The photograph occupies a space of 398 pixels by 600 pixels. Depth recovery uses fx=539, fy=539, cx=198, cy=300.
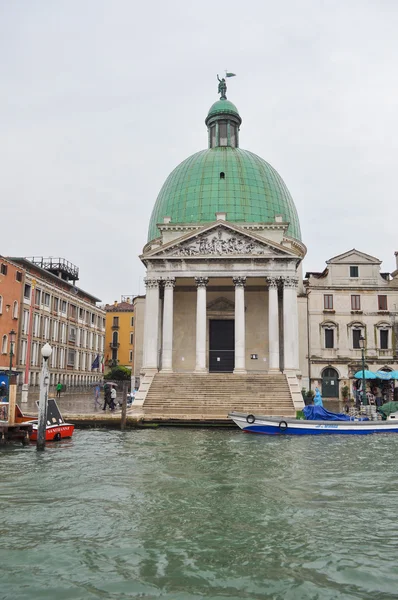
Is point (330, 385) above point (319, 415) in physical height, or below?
above

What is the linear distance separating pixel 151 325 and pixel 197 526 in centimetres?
2636

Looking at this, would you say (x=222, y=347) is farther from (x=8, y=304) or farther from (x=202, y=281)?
(x=8, y=304)

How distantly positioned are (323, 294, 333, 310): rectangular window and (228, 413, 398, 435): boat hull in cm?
1821

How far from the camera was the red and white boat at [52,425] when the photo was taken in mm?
19125

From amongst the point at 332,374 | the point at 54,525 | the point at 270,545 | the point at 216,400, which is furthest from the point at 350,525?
the point at 332,374

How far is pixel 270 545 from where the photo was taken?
785cm

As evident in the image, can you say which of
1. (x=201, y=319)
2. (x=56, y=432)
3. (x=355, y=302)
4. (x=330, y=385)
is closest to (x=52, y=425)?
(x=56, y=432)

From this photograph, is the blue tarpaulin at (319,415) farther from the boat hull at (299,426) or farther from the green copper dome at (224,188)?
the green copper dome at (224,188)

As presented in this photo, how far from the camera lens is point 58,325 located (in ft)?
177

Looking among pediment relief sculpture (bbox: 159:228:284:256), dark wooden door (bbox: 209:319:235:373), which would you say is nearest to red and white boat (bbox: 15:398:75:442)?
pediment relief sculpture (bbox: 159:228:284:256)

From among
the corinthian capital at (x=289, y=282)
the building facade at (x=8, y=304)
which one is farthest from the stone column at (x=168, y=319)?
the building facade at (x=8, y=304)

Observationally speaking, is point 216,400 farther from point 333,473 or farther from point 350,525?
point 350,525

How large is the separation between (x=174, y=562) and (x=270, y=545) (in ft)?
5.06

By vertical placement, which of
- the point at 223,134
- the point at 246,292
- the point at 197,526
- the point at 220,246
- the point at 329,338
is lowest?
the point at 197,526
